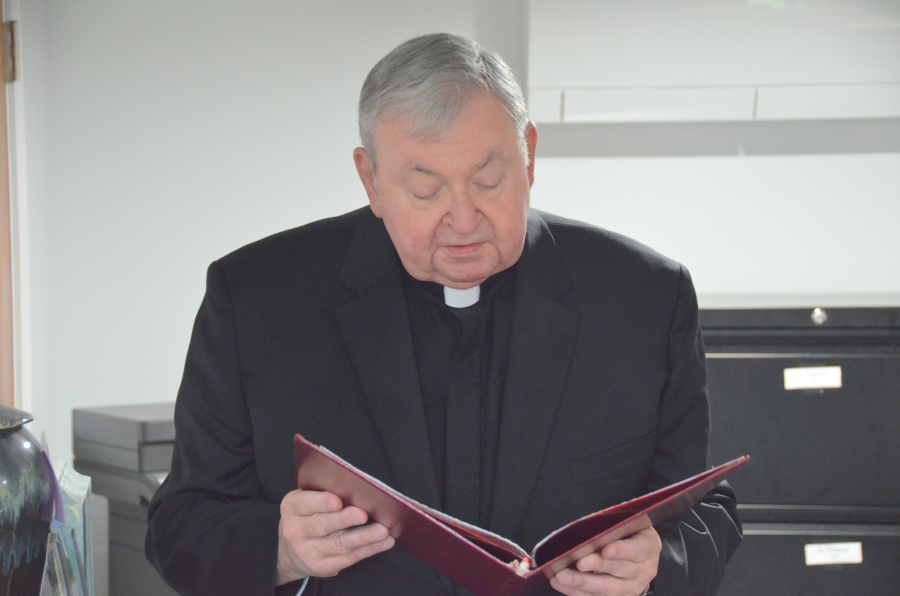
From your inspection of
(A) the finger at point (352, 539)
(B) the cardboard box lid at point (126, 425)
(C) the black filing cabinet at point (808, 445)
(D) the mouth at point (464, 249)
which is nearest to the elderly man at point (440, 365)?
(D) the mouth at point (464, 249)

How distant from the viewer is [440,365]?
1.35m

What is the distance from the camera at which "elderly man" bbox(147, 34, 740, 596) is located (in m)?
1.20

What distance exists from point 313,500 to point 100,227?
2298 mm

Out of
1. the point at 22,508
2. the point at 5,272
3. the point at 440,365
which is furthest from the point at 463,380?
the point at 5,272

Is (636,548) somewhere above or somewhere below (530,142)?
below

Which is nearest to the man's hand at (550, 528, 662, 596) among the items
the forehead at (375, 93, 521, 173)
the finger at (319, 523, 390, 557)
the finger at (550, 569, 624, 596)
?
the finger at (550, 569, 624, 596)

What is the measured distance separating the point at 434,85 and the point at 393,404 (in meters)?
0.48

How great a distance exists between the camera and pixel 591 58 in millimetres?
2654

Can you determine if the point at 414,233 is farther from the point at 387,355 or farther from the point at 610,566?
the point at 610,566

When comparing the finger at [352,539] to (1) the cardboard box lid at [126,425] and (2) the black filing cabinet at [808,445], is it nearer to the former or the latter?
(1) the cardboard box lid at [126,425]

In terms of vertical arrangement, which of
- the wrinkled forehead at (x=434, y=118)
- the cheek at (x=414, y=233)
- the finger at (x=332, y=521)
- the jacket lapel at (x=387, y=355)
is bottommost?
the finger at (x=332, y=521)

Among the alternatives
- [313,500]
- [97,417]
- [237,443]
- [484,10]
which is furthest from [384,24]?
[313,500]

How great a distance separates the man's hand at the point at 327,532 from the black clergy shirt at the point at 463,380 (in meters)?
0.26

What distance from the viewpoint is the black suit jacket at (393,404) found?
1.24m
